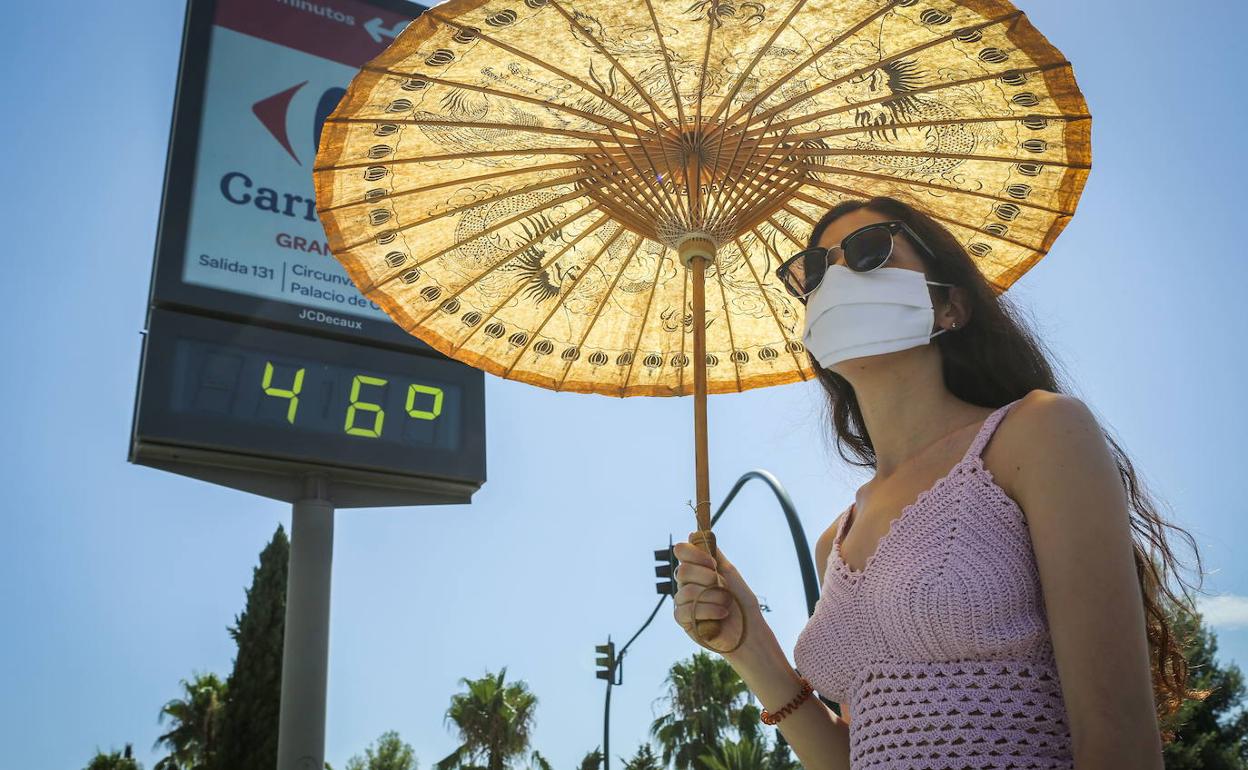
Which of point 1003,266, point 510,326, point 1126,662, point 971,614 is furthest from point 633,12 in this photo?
point 1126,662

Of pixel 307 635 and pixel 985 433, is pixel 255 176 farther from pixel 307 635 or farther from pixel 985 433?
pixel 985 433

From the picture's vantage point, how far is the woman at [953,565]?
1584 millimetres

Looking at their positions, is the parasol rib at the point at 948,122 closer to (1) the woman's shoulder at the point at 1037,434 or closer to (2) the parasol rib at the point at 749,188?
(2) the parasol rib at the point at 749,188

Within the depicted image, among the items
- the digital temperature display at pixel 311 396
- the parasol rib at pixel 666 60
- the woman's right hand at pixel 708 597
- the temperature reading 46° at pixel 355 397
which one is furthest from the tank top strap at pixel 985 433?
the temperature reading 46° at pixel 355 397

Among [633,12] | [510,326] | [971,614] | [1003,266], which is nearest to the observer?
[971,614]

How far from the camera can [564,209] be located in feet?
10.2

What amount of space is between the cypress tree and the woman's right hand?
21.3 meters

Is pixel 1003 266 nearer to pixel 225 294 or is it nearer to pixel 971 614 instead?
pixel 971 614

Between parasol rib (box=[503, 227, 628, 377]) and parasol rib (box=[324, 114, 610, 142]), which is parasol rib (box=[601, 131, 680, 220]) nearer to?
parasol rib (box=[324, 114, 610, 142])

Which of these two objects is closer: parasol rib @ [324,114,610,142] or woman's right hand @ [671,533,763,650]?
woman's right hand @ [671,533,763,650]

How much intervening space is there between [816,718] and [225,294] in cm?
827

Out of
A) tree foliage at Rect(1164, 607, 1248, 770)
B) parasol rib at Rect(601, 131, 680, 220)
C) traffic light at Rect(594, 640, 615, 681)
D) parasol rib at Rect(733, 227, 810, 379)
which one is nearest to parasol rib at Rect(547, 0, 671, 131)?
parasol rib at Rect(601, 131, 680, 220)

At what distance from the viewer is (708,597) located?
7.28ft

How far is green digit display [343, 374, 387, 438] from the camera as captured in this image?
31.5 ft
